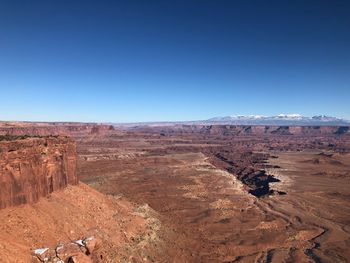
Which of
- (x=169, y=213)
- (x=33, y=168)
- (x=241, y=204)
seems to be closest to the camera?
(x=33, y=168)

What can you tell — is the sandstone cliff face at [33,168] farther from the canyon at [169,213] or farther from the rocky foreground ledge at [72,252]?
the rocky foreground ledge at [72,252]

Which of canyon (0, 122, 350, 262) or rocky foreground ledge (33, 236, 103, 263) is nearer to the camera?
rocky foreground ledge (33, 236, 103, 263)

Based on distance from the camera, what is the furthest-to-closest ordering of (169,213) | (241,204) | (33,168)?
(241,204) → (169,213) → (33,168)

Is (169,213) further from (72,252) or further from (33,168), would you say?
(72,252)

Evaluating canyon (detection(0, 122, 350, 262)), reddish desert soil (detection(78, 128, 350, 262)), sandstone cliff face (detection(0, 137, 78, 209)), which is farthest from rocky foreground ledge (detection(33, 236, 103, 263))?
reddish desert soil (detection(78, 128, 350, 262))

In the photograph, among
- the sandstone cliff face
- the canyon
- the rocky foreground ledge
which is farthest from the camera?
the canyon

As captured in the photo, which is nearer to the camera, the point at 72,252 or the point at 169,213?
the point at 72,252

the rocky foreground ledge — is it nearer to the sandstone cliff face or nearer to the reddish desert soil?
the sandstone cliff face

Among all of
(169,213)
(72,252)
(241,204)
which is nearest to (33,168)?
(72,252)

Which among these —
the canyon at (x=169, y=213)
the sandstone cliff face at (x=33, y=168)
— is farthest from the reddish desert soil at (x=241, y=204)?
the sandstone cliff face at (x=33, y=168)
